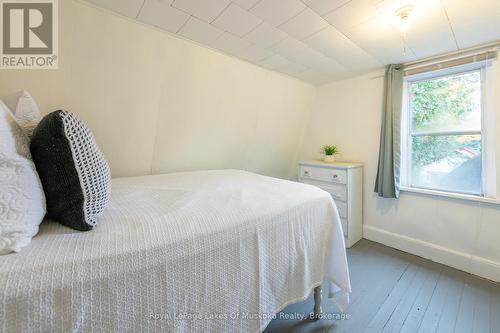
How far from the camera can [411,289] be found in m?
1.69

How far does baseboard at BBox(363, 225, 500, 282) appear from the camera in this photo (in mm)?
1829

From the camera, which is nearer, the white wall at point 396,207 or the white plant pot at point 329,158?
the white wall at point 396,207

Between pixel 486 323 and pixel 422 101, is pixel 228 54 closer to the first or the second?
pixel 422 101

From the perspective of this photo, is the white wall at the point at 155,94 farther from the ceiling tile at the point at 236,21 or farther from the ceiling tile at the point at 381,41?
the ceiling tile at the point at 381,41

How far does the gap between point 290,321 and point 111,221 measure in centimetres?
129

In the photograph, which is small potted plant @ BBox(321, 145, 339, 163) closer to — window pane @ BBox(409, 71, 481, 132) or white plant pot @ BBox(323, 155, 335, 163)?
white plant pot @ BBox(323, 155, 335, 163)

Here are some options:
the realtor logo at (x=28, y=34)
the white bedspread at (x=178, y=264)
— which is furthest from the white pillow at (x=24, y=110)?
the white bedspread at (x=178, y=264)

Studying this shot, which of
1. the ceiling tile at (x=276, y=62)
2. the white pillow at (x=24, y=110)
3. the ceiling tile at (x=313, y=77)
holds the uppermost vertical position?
the ceiling tile at (x=313, y=77)

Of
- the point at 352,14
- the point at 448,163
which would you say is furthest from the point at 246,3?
the point at 448,163

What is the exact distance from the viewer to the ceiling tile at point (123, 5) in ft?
4.21

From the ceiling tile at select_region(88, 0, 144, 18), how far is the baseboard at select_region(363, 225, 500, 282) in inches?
125

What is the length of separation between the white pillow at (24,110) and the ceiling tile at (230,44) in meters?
1.34

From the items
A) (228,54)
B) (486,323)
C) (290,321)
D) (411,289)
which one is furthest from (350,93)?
(290,321)

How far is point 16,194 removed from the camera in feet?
1.99
